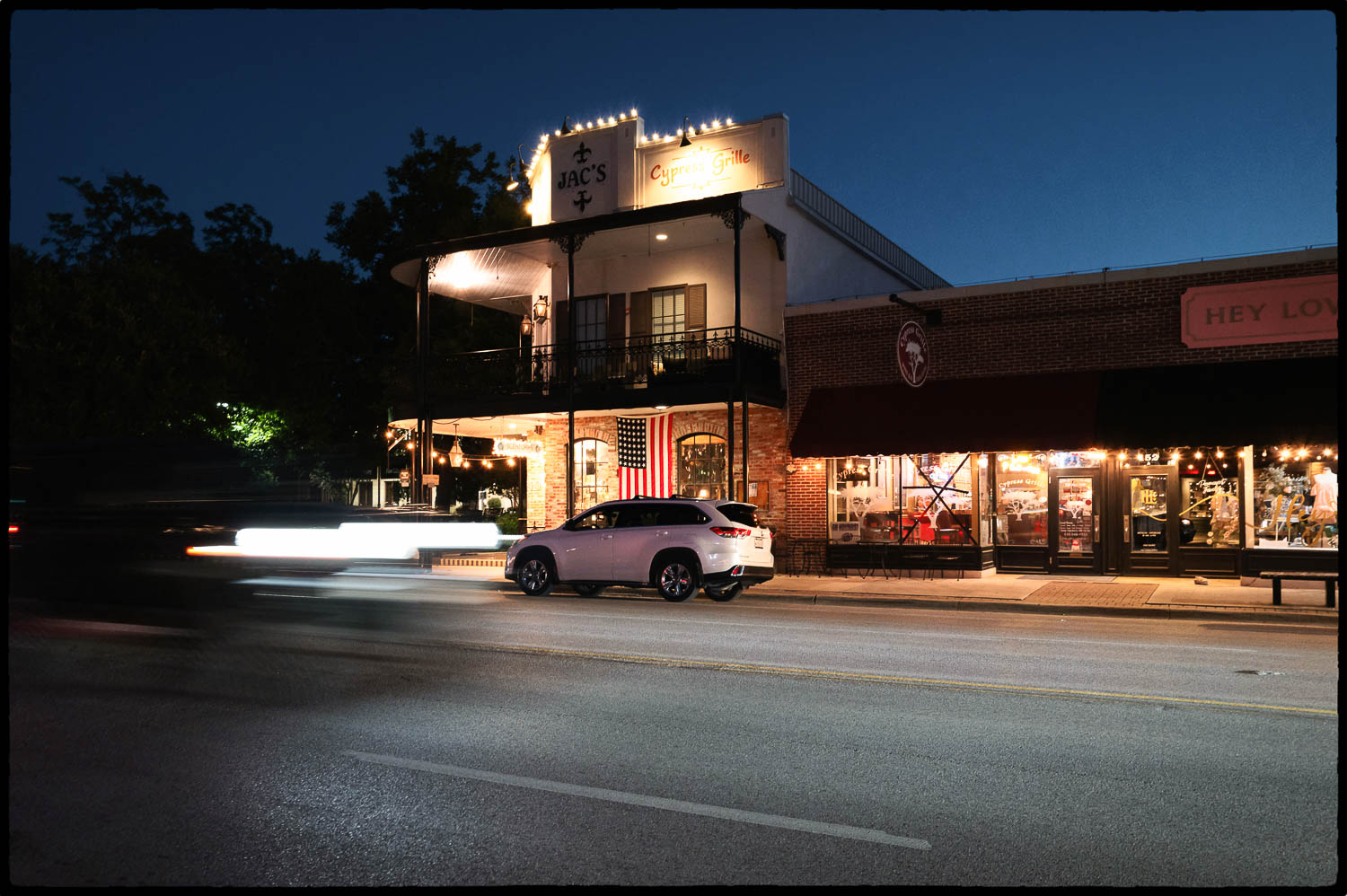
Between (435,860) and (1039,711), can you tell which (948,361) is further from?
(435,860)

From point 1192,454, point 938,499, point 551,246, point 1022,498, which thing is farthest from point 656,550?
point 551,246

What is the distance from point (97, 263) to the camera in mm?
50688

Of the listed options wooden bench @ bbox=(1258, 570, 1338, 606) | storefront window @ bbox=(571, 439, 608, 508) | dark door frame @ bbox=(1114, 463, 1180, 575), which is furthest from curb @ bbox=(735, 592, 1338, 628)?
storefront window @ bbox=(571, 439, 608, 508)

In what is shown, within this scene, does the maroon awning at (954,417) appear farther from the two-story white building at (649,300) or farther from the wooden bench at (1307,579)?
the wooden bench at (1307,579)

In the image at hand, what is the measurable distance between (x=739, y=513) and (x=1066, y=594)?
5669 mm

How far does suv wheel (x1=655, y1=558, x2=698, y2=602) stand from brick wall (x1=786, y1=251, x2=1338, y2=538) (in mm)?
6268

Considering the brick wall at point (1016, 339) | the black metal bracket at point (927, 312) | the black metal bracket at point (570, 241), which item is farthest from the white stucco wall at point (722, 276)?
the black metal bracket at point (927, 312)

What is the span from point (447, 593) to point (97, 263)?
41.7 meters

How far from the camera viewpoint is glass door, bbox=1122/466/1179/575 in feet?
66.1

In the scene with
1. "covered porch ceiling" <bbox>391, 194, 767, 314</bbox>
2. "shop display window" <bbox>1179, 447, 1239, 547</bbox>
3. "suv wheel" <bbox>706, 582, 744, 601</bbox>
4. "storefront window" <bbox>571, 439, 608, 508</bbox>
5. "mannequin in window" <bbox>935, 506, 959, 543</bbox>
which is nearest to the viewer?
"suv wheel" <bbox>706, 582, 744, 601</bbox>

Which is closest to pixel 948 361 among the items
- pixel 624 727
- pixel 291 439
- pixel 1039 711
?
pixel 1039 711

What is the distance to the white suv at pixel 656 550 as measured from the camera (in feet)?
55.1

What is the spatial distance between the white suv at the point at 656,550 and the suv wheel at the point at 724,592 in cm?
2

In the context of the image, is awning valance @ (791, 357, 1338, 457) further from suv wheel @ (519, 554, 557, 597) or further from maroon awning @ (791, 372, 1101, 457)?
suv wheel @ (519, 554, 557, 597)
